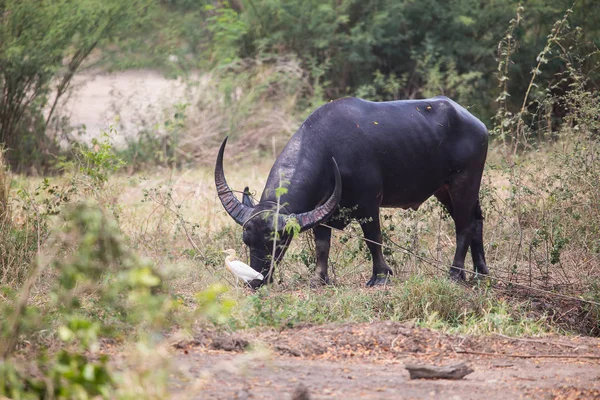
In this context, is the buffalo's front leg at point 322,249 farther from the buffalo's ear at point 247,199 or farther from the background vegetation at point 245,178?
the buffalo's ear at point 247,199

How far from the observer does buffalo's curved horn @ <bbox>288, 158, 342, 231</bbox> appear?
23.7 feet

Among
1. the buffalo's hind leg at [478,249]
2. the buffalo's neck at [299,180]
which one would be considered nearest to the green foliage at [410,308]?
the buffalo's neck at [299,180]

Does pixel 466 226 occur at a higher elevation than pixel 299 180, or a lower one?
lower

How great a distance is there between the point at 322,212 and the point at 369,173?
2.64 ft

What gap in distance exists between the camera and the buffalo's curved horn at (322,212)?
23.7 ft

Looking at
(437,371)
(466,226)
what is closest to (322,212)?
(466,226)

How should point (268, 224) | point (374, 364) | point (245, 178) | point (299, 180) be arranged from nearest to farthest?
1. point (374, 364)
2. point (268, 224)
3. point (299, 180)
4. point (245, 178)

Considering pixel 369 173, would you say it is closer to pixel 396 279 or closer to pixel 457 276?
pixel 396 279

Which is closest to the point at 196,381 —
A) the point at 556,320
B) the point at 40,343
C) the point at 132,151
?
the point at 40,343

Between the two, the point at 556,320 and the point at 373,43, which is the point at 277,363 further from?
the point at 373,43

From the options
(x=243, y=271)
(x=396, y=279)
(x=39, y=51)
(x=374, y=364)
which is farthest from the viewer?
(x=39, y=51)

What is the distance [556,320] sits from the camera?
693 cm

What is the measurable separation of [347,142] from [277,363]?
125 inches

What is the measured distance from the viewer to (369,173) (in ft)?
25.6
